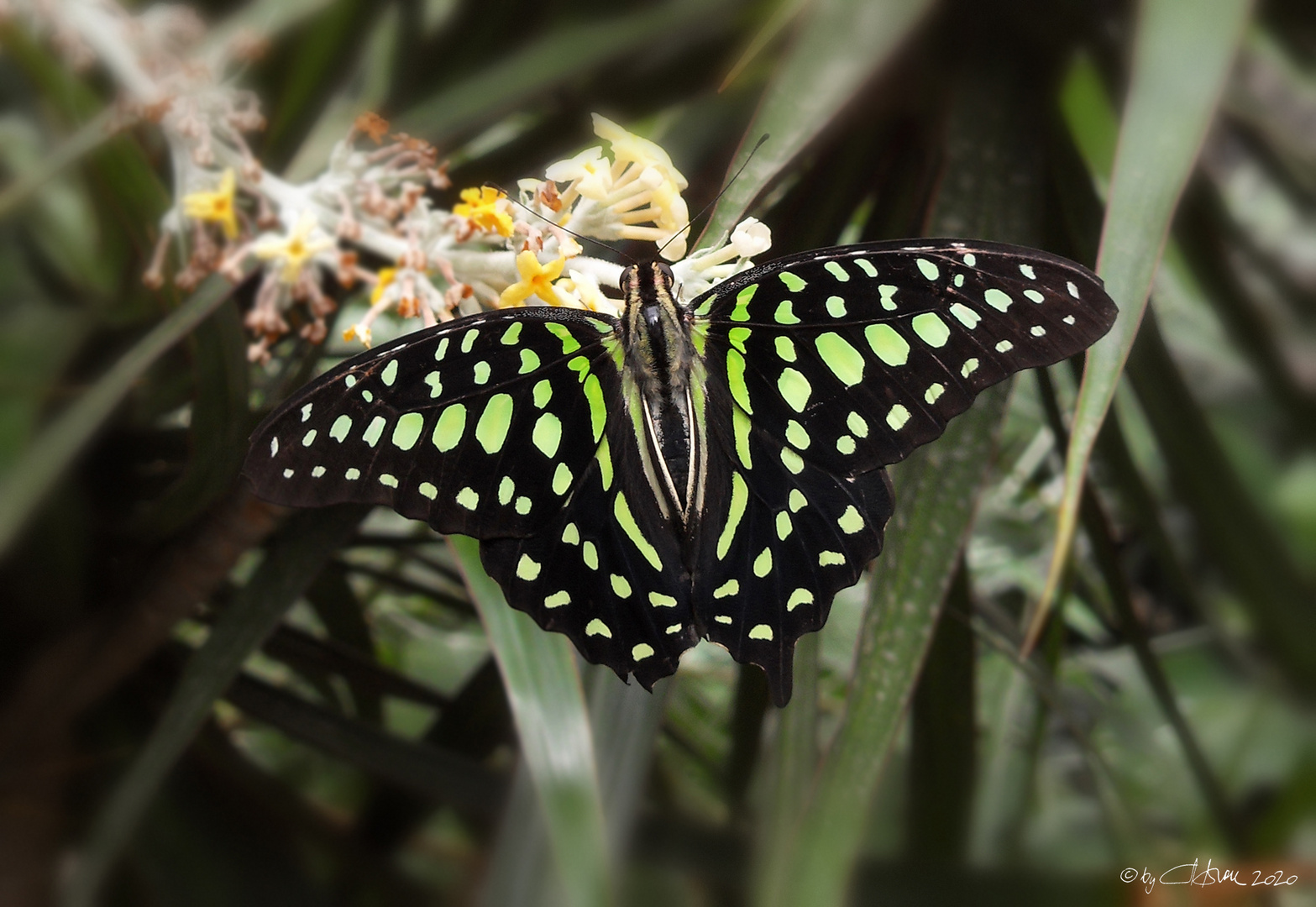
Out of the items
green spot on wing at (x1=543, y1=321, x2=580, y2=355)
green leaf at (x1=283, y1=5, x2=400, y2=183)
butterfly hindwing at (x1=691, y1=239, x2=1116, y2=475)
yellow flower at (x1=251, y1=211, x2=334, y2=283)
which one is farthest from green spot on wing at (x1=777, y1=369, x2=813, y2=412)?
green leaf at (x1=283, y1=5, x2=400, y2=183)

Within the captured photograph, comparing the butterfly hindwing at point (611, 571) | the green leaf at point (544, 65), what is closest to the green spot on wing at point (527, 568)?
the butterfly hindwing at point (611, 571)

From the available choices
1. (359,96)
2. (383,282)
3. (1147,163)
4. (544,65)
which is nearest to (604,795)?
(383,282)

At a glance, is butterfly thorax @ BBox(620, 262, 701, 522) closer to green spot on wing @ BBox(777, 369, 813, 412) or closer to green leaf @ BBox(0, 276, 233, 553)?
green spot on wing @ BBox(777, 369, 813, 412)

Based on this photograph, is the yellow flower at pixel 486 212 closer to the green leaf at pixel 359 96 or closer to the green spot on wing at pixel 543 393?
the green spot on wing at pixel 543 393

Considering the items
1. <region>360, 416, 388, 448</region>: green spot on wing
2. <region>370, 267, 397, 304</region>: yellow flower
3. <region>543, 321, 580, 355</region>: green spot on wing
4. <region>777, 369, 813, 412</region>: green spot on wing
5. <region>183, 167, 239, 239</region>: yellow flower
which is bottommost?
<region>360, 416, 388, 448</region>: green spot on wing

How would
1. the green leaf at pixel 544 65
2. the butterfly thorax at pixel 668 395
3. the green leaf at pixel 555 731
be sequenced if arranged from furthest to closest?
the green leaf at pixel 544 65
the butterfly thorax at pixel 668 395
the green leaf at pixel 555 731

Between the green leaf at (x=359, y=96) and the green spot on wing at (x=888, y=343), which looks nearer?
the green spot on wing at (x=888, y=343)
